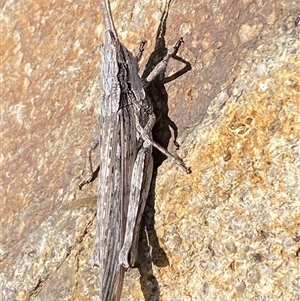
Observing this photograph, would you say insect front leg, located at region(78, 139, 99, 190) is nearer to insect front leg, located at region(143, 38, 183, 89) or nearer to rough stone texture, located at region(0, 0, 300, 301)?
rough stone texture, located at region(0, 0, 300, 301)

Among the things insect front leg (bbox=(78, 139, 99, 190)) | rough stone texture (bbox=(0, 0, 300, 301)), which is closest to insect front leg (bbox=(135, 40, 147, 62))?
rough stone texture (bbox=(0, 0, 300, 301))

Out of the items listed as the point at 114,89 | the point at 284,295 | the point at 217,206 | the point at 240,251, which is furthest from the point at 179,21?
the point at 284,295

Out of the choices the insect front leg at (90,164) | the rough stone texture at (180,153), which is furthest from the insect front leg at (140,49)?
the insect front leg at (90,164)

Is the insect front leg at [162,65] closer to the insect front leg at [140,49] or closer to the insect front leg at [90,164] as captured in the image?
the insect front leg at [140,49]

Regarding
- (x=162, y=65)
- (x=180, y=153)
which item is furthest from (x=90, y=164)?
(x=162, y=65)

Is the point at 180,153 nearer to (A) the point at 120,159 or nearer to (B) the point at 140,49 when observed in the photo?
(A) the point at 120,159
